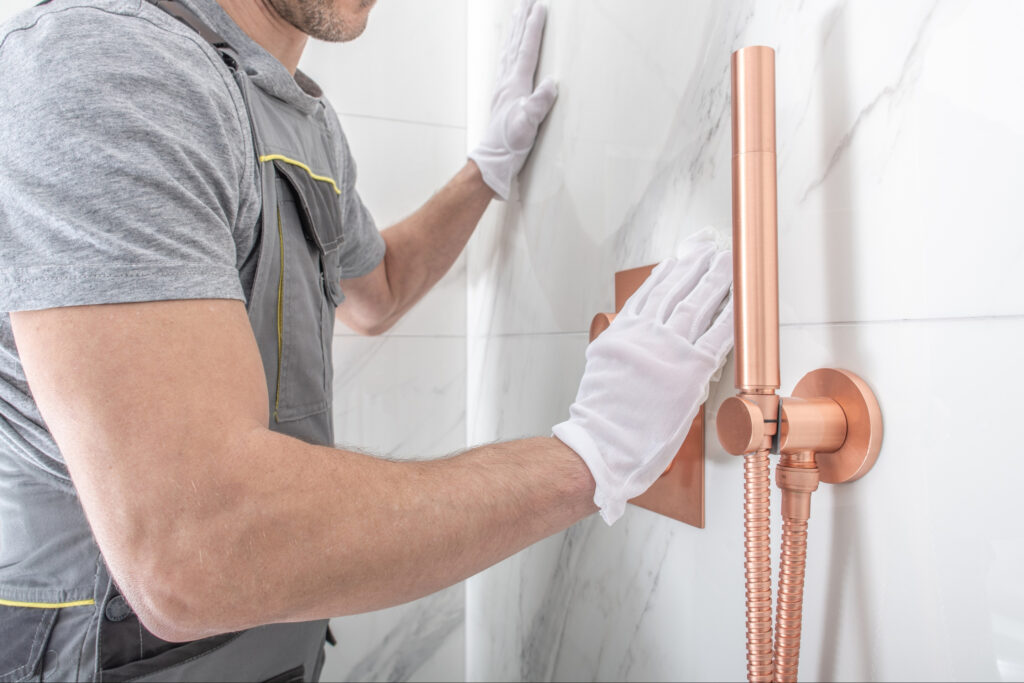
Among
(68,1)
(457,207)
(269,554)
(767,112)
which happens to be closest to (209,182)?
(68,1)

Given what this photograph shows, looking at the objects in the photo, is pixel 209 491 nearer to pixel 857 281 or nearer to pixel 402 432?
pixel 857 281

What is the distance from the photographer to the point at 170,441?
1.49 feet

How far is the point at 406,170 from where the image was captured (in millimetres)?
1165

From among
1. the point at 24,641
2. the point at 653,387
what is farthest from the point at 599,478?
the point at 24,641

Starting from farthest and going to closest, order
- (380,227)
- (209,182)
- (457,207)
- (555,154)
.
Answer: (380,227) → (457,207) → (555,154) → (209,182)

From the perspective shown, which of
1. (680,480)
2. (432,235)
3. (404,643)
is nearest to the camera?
(680,480)

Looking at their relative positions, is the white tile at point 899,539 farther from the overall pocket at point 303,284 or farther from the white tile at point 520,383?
the overall pocket at point 303,284

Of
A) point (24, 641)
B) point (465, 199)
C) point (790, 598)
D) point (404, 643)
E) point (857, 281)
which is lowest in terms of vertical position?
point (404, 643)

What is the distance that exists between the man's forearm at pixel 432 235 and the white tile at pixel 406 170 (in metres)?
0.08

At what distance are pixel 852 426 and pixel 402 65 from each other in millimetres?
927

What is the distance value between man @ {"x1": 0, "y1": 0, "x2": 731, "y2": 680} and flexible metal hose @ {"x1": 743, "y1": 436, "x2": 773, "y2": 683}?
4.0 inches

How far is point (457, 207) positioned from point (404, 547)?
661mm

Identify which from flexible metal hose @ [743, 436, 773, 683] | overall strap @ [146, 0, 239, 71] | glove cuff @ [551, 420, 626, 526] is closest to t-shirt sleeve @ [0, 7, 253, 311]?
overall strap @ [146, 0, 239, 71]

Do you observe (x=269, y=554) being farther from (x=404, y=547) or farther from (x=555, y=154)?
(x=555, y=154)
